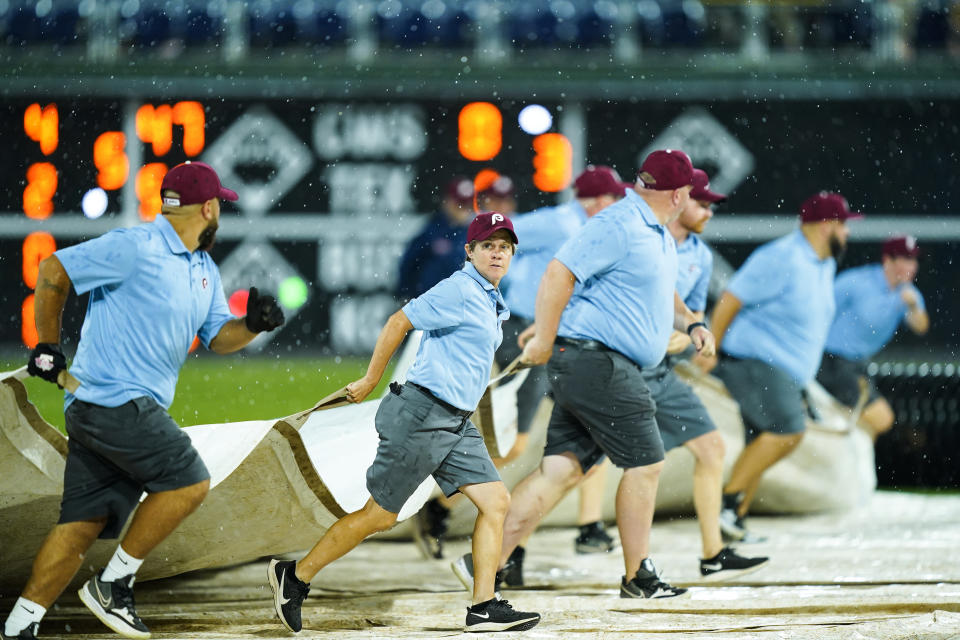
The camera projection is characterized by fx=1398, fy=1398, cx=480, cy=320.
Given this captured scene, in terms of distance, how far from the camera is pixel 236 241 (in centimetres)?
1534

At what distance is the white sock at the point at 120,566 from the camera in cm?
482

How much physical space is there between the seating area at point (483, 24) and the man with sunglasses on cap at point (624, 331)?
1086cm

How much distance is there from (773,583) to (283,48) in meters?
11.8

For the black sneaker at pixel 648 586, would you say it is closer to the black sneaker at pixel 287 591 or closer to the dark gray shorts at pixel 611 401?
the dark gray shorts at pixel 611 401

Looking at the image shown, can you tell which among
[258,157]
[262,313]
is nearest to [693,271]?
[262,313]

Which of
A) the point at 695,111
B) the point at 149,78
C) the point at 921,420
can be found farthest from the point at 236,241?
the point at 921,420

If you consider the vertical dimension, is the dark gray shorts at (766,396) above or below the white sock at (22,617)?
above

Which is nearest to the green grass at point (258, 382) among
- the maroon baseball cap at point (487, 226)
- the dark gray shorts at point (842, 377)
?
the dark gray shorts at point (842, 377)

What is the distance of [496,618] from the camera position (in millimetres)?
4863

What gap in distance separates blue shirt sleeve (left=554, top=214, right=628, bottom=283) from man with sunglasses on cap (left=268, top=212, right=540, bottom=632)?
1.72 ft

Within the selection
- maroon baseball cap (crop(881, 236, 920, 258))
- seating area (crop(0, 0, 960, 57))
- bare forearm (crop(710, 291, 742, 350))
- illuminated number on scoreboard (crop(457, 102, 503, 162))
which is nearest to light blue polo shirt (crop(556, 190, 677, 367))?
bare forearm (crop(710, 291, 742, 350))

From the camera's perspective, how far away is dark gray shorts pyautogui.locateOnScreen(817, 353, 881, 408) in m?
8.86

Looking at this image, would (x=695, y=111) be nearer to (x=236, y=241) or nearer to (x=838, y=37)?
(x=838, y=37)

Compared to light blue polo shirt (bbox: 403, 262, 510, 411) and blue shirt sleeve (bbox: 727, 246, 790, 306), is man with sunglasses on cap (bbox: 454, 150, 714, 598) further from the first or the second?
blue shirt sleeve (bbox: 727, 246, 790, 306)
